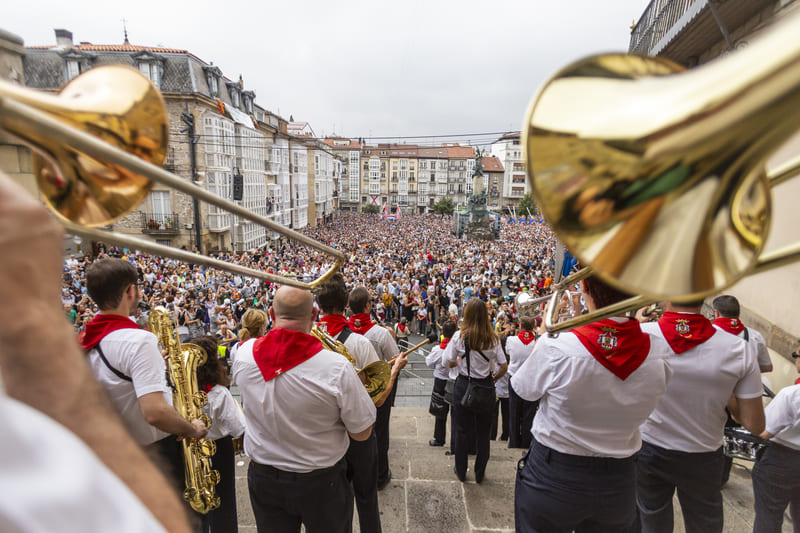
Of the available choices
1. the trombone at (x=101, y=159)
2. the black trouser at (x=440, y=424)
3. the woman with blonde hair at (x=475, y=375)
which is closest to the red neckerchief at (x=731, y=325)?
the woman with blonde hair at (x=475, y=375)

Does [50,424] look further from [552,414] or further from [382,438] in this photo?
[382,438]

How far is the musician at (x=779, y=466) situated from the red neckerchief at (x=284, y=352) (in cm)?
275

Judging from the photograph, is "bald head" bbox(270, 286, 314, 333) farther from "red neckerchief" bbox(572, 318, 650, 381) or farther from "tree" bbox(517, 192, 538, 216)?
"tree" bbox(517, 192, 538, 216)

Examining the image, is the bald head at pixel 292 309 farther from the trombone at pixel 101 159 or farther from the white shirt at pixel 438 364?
the white shirt at pixel 438 364

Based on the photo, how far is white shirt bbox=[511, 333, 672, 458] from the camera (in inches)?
75.9

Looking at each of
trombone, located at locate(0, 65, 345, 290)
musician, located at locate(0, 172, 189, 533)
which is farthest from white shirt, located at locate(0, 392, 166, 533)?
trombone, located at locate(0, 65, 345, 290)

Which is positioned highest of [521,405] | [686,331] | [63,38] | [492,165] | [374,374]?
[63,38]

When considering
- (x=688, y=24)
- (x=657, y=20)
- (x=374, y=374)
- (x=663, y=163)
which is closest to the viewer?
(x=663, y=163)

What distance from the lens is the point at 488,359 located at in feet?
12.6

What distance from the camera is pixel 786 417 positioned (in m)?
2.38

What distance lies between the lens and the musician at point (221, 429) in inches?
107

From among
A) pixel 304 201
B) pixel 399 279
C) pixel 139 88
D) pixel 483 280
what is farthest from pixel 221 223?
pixel 139 88

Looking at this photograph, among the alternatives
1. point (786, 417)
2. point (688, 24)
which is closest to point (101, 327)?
point (786, 417)

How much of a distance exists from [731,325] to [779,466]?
0.91 m
